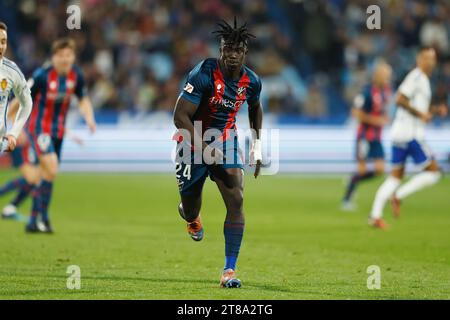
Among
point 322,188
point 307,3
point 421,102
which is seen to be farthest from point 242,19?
point 421,102

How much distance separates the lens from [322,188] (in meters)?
22.4

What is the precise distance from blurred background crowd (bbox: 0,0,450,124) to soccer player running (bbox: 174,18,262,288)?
57.6ft

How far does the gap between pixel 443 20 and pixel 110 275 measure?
20241 mm

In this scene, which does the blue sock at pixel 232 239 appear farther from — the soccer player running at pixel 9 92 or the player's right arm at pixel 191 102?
the soccer player running at pixel 9 92

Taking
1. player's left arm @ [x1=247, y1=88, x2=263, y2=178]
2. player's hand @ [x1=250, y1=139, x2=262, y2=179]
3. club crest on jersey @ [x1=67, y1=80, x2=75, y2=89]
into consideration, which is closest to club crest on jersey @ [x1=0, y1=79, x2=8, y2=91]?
player's left arm @ [x1=247, y1=88, x2=263, y2=178]

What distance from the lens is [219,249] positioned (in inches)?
504

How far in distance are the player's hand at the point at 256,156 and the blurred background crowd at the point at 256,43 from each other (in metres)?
17.5

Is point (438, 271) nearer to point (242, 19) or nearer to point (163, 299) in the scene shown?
point (163, 299)

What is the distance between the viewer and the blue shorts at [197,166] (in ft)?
30.9

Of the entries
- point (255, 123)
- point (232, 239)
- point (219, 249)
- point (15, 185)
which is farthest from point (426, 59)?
point (232, 239)

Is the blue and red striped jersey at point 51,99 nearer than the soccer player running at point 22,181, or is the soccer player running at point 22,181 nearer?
the blue and red striped jersey at point 51,99

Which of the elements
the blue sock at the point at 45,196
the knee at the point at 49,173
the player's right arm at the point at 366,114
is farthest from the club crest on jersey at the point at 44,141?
the player's right arm at the point at 366,114

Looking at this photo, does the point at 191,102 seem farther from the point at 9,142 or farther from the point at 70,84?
the point at 70,84

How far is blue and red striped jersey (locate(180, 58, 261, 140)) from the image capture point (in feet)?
30.4
